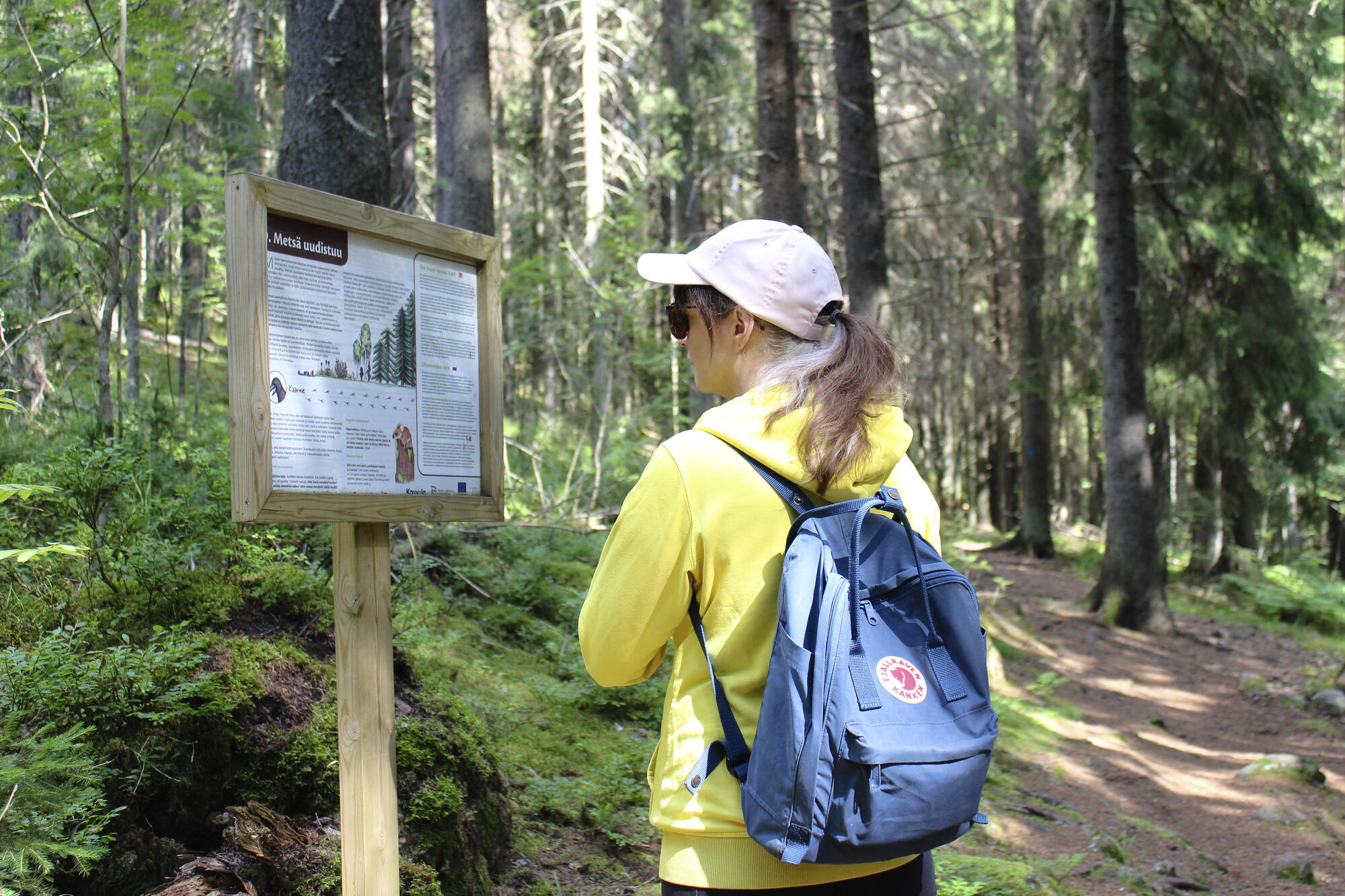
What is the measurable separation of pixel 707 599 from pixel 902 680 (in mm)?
382

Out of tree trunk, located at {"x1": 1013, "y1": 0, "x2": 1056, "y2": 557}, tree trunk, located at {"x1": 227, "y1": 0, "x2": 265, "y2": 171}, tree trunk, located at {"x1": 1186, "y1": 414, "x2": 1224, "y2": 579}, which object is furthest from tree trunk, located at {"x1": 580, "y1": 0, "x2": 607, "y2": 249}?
tree trunk, located at {"x1": 1186, "y1": 414, "x2": 1224, "y2": 579}

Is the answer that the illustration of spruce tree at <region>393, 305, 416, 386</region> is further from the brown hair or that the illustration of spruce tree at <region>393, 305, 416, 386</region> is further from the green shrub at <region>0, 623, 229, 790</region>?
the green shrub at <region>0, 623, 229, 790</region>

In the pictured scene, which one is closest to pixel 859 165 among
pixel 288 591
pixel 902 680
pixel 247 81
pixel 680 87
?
pixel 288 591

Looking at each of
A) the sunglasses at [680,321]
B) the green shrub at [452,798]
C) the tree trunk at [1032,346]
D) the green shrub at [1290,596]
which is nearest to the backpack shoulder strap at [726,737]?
the sunglasses at [680,321]

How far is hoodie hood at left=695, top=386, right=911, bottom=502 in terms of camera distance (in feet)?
5.73

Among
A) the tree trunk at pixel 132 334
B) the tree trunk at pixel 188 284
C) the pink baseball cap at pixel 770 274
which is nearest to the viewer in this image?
the pink baseball cap at pixel 770 274

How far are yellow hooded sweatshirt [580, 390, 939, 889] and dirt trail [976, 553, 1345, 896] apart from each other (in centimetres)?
345

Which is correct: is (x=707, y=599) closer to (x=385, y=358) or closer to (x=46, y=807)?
(x=385, y=358)

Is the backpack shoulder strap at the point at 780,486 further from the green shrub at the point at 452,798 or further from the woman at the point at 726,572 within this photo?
the green shrub at the point at 452,798

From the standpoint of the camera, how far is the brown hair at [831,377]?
1740mm

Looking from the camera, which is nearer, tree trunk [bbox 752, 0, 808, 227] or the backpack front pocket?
the backpack front pocket

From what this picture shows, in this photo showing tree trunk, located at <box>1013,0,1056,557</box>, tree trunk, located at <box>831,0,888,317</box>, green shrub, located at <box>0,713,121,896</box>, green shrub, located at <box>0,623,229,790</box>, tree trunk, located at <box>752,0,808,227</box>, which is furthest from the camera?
tree trunk, located at <box>1013,0,1056,557</box>

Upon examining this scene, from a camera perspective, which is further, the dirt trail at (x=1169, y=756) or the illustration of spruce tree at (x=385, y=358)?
the dirt trail at (x=1169, y=756)

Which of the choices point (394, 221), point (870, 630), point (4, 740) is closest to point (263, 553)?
point (4, 740)
